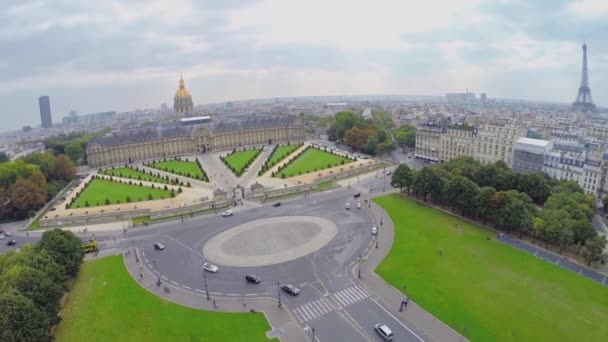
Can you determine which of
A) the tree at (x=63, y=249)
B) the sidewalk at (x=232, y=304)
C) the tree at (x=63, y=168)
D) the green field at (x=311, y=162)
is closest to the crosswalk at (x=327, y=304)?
the sidewalk at (x=232, y=304)

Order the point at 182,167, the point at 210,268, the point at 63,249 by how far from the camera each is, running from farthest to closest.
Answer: the point at 182,167 < the point at 210,268 < the point at 63,249

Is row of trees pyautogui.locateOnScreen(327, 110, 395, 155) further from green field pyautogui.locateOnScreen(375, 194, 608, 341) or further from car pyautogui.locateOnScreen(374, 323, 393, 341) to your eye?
car pyautogui.locateOnScreen(374, 323, 393, 341)

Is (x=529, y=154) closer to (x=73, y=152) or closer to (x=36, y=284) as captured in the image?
(x=36, y=284)

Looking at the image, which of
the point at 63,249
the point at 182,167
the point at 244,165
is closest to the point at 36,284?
the point at 63,249

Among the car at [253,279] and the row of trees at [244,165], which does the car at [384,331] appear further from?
the row of trees at [244,165]

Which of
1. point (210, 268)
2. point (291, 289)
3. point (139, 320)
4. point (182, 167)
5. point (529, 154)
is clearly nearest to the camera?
point (139, 320)

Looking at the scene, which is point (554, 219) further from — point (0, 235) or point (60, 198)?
point (60, 198)

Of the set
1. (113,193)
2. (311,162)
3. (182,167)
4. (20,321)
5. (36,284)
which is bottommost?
(113,193)
